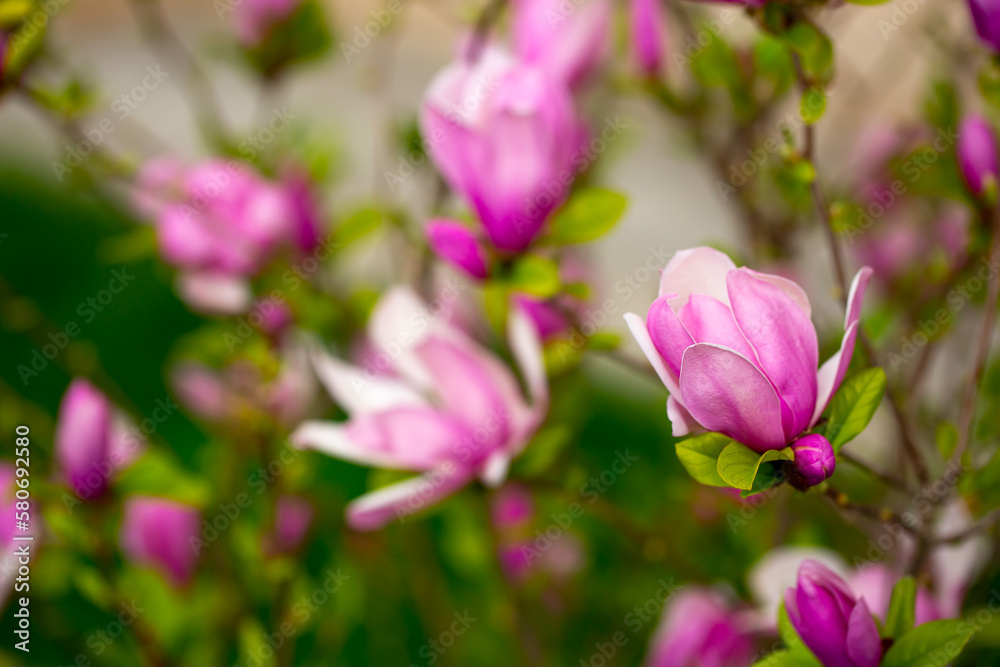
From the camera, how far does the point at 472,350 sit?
387mm

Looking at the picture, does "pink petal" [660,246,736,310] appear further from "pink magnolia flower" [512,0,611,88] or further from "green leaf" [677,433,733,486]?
"pink magnolia flower" [512,0,611,88]

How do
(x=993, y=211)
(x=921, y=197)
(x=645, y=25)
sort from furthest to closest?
(x=921, y=197) → (x=645, y=25) → (x=993, y=211)

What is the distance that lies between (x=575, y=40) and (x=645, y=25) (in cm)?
9

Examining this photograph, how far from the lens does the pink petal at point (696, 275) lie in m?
0.25

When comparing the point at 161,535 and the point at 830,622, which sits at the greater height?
the point at 830,622

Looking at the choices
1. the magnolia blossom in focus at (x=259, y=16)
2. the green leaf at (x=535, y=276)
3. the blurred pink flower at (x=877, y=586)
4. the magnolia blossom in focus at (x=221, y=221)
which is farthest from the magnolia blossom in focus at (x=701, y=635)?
the magnolia blossom in focus at (x=259, y=16)

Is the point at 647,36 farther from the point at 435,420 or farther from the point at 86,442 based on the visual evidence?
the point at 86,442

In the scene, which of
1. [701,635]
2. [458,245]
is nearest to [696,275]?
[458,245]

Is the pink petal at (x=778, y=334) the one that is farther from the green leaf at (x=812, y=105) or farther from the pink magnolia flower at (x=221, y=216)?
the pink magnolia flower at (x=221, y=216)

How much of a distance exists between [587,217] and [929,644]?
0.67 feet

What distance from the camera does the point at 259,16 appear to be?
1.84 ft

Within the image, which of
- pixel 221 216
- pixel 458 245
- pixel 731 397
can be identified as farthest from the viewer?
pixel 221 216

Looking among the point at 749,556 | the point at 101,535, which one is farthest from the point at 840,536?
the point at 101,535

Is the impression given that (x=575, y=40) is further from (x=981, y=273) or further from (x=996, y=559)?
(x=996, y=559)
